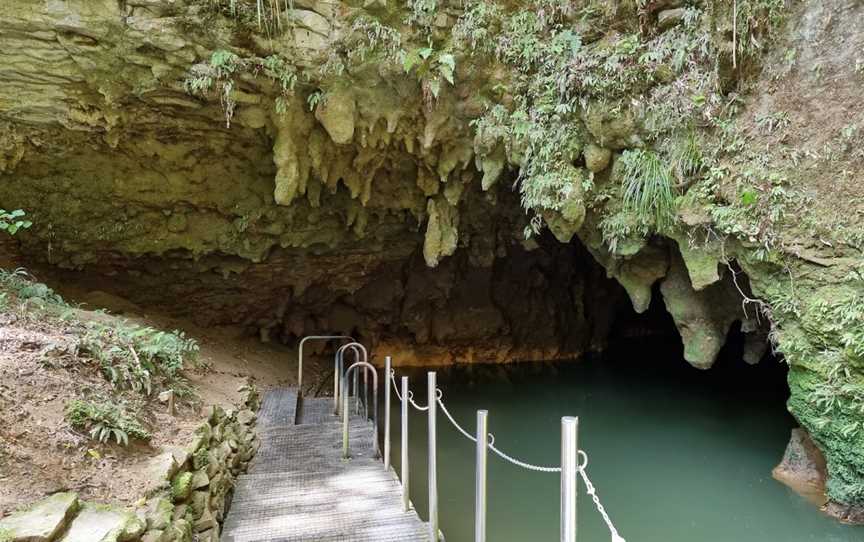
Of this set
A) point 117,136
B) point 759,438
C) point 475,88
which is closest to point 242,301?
point 117,136

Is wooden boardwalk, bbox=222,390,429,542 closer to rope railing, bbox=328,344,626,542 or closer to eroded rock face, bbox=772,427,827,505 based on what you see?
rope railing, bbox=328,344,626,542

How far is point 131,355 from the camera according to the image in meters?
4.31

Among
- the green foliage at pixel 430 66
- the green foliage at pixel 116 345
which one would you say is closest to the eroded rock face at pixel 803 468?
the green foliage at pixel 430 66

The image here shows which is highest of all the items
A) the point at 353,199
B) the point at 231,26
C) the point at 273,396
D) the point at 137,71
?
the point at 231,26

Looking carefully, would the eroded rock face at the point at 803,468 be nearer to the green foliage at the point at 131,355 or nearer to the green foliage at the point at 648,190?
the green foliage at the point at 648,190

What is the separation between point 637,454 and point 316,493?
191 inches

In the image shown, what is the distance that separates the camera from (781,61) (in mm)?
5227

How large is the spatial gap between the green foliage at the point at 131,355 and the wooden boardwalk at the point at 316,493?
120 cm

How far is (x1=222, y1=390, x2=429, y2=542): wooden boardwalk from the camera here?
3.55 m

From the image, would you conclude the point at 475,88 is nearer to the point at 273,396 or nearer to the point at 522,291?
the point at 273,396

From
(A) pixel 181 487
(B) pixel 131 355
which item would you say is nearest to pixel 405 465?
(A) pixel 181 487

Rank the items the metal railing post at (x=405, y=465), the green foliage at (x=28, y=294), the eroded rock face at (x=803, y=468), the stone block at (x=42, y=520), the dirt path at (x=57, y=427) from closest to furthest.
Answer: the stone block at (x=42, y=520) < the dirt path at (x=57, y=427) < the metal railing post at (x=405, y=465) < the green foliage at (x=28, y=294) < the eroded rock face at (x=803, y=468)

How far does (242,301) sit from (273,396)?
14.2 feet

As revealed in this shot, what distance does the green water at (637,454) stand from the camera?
16.4ft
